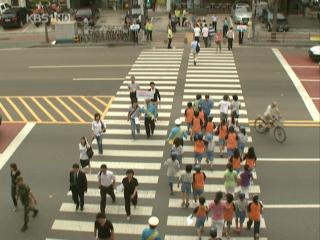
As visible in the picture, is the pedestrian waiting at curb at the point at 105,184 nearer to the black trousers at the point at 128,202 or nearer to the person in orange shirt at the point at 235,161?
the black trousers at the point at 128,202

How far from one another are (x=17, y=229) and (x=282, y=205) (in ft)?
24.8

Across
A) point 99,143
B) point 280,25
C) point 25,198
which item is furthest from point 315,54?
→ point 25,198

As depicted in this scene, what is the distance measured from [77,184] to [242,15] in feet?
107

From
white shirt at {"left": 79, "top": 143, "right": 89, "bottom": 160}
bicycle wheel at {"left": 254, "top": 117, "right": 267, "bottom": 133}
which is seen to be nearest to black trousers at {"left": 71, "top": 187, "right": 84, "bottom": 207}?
white shirt at {"left": 79, "top": 143, "right": 89, "bottom": 160}

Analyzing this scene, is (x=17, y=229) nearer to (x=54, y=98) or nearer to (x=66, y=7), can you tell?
(x=54, y=98)

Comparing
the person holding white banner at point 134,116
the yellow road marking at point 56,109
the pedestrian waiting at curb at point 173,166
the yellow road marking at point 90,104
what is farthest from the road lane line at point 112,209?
the yellow road marking at point 90,104

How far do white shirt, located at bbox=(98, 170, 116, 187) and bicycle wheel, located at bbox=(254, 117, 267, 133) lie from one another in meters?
8.09

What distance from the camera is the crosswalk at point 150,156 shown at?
15055mm

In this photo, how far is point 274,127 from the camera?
20.7 metres

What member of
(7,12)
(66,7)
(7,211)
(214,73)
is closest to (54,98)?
(214,73)

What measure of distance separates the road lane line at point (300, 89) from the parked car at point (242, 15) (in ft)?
31.1

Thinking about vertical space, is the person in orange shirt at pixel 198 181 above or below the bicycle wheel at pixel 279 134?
above

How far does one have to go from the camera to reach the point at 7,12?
1889 inches

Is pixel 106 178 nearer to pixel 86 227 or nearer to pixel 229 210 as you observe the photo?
pixel 86 227
